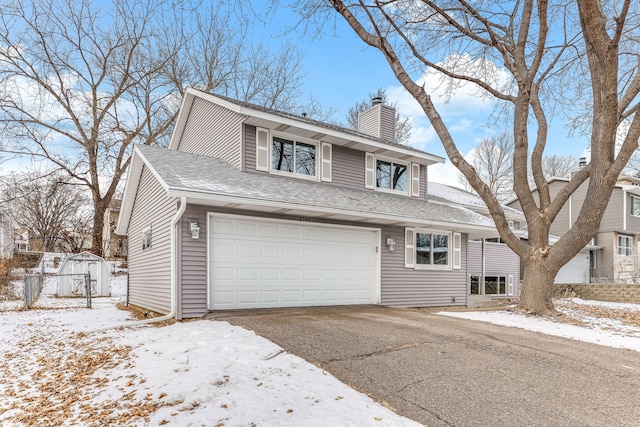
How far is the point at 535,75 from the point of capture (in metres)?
9.90

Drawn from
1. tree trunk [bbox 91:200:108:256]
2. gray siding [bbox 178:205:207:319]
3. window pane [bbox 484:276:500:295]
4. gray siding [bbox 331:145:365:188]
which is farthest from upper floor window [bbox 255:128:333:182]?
tree trunk [bbox 91:200:108:256]

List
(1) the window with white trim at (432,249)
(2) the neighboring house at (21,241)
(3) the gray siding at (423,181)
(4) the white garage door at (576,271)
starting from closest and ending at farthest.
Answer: (1) the window with white trim at (432,249) < (3) the gray siding at (423,181) < (4) the white garage door at (576,271) < (2) the neighboring house at (21,241)

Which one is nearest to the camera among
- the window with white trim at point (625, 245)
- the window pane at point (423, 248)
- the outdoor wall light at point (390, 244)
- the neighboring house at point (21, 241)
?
the outdoor wall light at point (390, 244)

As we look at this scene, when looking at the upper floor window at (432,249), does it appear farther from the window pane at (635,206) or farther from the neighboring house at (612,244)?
the window pane at (635,206)

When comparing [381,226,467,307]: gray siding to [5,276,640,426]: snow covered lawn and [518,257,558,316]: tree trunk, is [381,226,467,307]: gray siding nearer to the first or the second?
[518,257,558,316]: tree trunk

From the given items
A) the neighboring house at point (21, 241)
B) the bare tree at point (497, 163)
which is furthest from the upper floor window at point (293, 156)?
the neighboring house at point (21, 241)

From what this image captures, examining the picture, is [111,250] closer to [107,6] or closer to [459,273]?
[107,6]

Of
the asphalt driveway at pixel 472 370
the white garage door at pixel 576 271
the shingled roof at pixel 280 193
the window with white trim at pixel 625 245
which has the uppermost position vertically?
the shingled roof at pixel 280 193

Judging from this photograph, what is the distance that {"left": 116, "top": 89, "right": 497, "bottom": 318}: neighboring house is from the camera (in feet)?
26.0

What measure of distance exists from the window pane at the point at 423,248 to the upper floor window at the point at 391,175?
1.78m

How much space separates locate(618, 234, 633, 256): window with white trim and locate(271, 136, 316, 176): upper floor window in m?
22.1

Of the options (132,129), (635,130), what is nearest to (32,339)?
(635,130)

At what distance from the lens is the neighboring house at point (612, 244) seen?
22531 mm

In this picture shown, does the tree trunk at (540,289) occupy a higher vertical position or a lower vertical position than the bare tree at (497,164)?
lower
